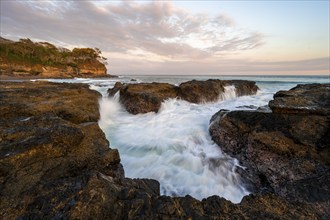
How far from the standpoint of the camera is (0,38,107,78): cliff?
43.8 metres

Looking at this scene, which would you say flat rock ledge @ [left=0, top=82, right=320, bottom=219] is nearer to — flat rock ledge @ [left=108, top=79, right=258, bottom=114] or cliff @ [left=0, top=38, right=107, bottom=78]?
flat rock ledge @ [left=108, top=79, right=258, bottom=114]

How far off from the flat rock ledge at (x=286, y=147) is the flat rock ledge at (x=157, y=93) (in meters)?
5.40

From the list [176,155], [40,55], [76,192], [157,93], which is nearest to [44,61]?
[40,55]

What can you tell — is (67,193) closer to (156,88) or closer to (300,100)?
(300,100)

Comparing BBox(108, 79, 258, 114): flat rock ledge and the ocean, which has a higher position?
BBox(108, 79, 258, 114): flat rock ledge

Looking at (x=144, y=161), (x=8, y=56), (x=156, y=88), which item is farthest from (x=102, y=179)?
(x=8, y=56)

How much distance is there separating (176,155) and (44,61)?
6107 cm

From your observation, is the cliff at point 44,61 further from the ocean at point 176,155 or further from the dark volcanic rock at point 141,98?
the ocean at point 176,155

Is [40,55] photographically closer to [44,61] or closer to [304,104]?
[44,61]

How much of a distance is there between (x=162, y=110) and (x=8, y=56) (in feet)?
179

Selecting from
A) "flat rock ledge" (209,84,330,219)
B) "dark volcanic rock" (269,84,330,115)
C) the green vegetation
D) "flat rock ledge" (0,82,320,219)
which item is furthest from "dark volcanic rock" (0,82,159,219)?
the green vegetation

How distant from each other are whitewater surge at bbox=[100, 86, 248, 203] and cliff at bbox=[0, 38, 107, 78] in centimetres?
4426

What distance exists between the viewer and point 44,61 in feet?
170

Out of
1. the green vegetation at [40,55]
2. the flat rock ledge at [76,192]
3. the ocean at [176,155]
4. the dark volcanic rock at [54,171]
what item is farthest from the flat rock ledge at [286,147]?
the green vegetation at [40,55]
